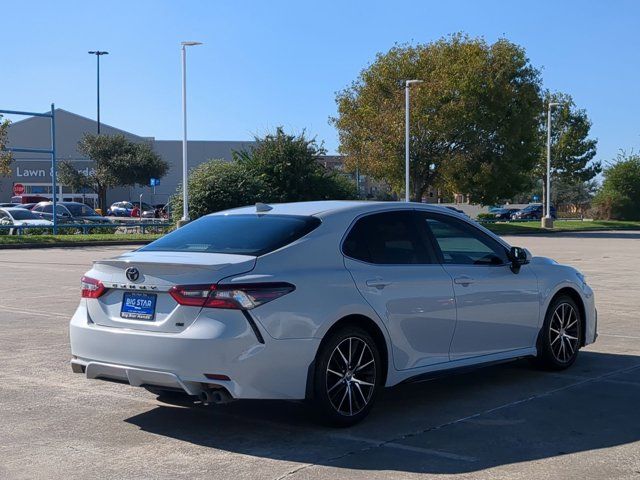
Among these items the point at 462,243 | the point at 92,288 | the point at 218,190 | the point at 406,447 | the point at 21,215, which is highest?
the point at 218,190

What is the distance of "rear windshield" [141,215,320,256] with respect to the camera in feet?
21.1

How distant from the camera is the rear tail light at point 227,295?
5824mm

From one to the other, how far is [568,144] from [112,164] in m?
35.3

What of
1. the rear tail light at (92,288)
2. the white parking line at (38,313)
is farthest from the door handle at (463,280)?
the white parking line at (38,313)

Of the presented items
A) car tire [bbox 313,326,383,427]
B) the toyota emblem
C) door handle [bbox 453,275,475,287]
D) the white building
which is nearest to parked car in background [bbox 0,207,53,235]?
the white building

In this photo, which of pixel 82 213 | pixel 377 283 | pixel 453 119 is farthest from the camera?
pixel 82 213

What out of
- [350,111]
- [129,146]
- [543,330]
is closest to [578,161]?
[350,111]

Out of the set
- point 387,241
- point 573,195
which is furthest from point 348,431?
point 573,195

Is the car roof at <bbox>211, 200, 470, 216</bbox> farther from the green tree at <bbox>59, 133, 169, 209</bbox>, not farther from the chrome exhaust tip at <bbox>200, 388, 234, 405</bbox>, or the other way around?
the green tree at <bbox>59, 133, 169, 209</bbox>

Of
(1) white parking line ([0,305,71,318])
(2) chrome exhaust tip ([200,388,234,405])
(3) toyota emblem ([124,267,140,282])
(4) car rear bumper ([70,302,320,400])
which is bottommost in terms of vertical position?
(1) white parking line ([0,305,71,318])

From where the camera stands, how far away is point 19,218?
4047cm

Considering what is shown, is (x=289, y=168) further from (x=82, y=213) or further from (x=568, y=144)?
(x=568, y=144)

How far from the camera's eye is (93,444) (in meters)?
6.04

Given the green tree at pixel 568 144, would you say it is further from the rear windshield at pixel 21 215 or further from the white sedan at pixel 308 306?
the white sedan at pixel 308 306
